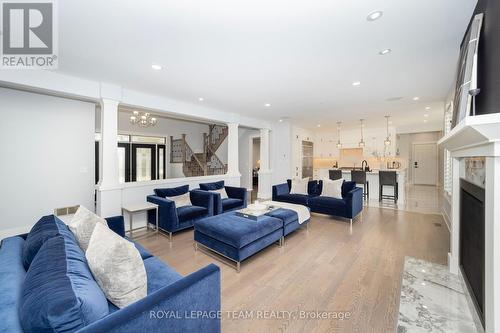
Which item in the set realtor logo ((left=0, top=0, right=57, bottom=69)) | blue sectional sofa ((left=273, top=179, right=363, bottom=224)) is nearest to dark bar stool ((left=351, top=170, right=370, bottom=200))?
blue sectional sofa ((left=273, top=179, right=363, bottom=224))

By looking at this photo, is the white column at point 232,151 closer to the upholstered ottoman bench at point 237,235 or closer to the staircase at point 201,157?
the staircase at point 201,157

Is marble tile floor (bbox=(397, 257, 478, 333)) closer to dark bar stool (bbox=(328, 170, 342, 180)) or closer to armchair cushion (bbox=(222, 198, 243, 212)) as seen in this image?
armchair cushion (bbox=(222, 198, 243, 212))

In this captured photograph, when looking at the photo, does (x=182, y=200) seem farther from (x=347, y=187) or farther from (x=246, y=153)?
(x=246, y=153)

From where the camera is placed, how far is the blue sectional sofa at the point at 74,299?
0.87 meters

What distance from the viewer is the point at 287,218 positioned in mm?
3484

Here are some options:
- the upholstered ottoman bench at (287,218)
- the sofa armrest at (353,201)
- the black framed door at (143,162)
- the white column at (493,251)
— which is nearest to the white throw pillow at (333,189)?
the sofa armrest at (353,201)

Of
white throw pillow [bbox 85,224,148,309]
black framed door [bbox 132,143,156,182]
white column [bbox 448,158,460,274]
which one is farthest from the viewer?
black framed door [bbox 132,143,156,182]

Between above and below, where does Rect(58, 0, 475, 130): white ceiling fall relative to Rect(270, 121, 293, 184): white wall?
above

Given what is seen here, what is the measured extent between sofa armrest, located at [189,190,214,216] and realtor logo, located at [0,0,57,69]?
2950 mm

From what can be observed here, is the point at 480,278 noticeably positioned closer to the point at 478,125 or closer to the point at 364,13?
the point at 478,125

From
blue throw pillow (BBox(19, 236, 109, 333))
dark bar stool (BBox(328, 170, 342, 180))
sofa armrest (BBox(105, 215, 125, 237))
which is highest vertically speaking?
dark bar stool (BBox(328, 170, 342, 180))

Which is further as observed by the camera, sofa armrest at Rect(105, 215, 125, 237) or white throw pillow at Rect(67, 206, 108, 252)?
sofa armrest at Rect(105, 215, 125, 237)

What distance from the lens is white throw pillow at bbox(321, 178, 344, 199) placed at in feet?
15.9

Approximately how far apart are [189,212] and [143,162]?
482 centimetres
